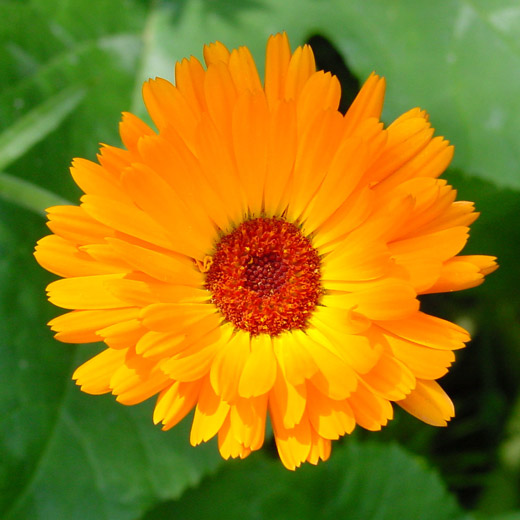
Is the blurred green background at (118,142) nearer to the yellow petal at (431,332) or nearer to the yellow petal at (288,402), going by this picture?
the yellow petal at (288,402)

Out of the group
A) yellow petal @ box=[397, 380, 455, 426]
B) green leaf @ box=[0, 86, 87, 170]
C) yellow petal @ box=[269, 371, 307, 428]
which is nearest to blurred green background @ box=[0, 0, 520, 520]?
green leaf @ box=[0, 86, 87, 170]

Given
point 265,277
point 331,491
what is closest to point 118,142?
point 265,277

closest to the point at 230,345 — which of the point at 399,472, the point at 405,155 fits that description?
the point at 405,155

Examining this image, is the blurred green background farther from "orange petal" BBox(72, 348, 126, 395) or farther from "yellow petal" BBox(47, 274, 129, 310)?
"orange petal" BBox(72, 348, 126, 395)

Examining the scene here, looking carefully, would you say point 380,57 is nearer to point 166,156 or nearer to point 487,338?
point 166,156

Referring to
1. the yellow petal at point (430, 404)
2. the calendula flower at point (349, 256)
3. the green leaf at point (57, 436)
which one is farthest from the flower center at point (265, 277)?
the green leaf at point (57, 436)
